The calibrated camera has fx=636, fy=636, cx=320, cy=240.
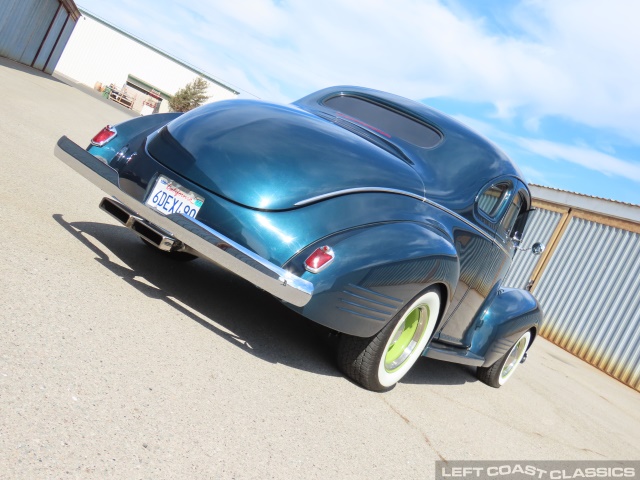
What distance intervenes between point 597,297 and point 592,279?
16.6 inches

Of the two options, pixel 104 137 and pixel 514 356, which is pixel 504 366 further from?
pixel 104 137

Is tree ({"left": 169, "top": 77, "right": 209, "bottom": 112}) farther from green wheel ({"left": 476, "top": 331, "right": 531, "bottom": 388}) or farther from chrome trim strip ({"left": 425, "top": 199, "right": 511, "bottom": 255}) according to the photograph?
chrome trim strip ({"left": 425, "top": 199, "right": 511, "bottom": 255})

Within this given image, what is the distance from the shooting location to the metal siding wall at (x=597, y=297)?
1186cm

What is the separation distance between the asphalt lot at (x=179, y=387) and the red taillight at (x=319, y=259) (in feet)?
2.06

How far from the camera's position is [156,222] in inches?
132

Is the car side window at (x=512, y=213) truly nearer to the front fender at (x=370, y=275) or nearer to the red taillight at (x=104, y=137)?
the front fender at (x=370, y=275)

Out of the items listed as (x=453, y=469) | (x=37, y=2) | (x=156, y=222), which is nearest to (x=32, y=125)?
(x=156, y=222)

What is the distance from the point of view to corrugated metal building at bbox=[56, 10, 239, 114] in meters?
53.6

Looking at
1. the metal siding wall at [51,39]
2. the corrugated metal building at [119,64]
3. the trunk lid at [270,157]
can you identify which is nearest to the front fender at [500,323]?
the trunk lid at [270,157]

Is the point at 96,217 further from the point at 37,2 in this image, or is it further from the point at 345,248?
the point at 37,2

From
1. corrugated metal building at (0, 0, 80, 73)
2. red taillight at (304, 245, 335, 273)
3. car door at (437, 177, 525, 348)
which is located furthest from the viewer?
corrugated metal building at (0, 0, 80, 73)

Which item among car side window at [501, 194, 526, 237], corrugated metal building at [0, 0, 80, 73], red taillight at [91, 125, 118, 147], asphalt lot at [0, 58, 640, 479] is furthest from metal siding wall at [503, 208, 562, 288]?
corrugated metal building at [0, 0, 80, 73]

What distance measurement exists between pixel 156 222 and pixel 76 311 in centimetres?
62

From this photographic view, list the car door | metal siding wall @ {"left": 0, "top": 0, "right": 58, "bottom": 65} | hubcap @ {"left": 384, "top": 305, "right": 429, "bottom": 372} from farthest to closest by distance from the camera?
1. metal siding wall @ {"left": 0, "top": 0, "right": 58, "bottom": 65}
2. the car door
3. hubcap @ {"left": 384, "top": 305, "right": 429, "bottom": 372}
